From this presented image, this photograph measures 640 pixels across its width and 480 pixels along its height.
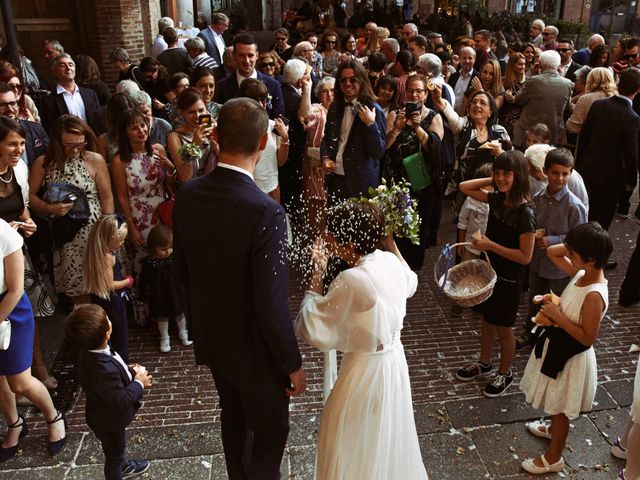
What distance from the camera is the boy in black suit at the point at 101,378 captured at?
3.33 m

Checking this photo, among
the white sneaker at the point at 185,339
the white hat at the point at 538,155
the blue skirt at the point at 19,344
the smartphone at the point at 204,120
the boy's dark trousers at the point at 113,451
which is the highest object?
the smartphone at the point at 204,120

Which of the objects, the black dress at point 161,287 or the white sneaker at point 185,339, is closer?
the black dress at point 161,287

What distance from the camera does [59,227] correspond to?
16.4ft

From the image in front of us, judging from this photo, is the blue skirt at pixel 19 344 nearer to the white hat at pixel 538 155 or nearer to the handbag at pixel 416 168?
the handbag at pixel 416 168

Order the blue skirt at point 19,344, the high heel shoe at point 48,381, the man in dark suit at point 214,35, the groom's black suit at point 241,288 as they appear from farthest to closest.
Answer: the man in dark suit at point 214,35
the high heel shoe at point 48,381
the blue skirt at point 19,344
the groom's black suit at point 241,288

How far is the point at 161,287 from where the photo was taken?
16.9 feet

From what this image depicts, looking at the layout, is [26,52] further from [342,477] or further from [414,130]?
[342,477]

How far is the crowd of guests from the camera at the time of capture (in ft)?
12.5

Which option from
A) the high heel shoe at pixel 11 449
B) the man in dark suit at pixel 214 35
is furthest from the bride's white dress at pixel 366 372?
the man in dark suit at pixel 214 35

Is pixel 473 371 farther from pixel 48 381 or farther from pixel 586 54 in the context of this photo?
pixel 586 54

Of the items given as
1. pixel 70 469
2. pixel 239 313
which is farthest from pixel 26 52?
pixel 239 313

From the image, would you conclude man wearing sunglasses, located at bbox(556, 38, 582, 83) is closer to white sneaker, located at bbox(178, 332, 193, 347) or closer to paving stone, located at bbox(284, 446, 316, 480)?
white sneaker, located at bbox(178, 332, 193, 347)

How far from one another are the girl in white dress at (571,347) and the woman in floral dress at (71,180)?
11.2 ft

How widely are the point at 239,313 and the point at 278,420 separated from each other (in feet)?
2.10
